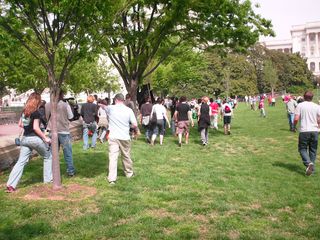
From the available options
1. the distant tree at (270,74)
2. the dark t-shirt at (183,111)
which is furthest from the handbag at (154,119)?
the distant tree at (270,74)

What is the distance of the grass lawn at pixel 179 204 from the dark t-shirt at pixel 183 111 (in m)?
3.20

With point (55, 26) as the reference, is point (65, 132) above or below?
below

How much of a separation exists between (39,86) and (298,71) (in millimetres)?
66061

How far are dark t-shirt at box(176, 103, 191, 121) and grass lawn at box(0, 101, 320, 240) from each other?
3199 millimetres

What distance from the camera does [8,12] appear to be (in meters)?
7.37

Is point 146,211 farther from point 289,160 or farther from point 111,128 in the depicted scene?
point 289,160

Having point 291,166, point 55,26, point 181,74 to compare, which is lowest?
point 291,166

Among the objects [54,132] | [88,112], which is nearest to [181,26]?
[88,112]

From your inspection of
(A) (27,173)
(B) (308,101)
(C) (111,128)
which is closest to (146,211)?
(C) (111,128)

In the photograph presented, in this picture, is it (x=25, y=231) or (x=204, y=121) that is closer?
(x=25, y=231)

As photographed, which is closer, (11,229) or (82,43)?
(11,229)

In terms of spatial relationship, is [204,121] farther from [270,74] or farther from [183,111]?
[270,74]

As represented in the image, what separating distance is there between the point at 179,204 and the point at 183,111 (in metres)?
7.85

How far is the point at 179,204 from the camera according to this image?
6613 mm
